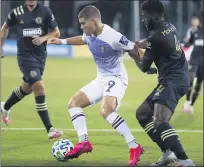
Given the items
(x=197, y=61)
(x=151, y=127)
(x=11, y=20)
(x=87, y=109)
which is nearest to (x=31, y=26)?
(x=11, y=20)

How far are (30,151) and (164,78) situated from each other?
2569 mm

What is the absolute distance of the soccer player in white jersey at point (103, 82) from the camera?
8805 millimetres

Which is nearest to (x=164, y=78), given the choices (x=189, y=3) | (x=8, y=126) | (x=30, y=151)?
(x=30, y=151)

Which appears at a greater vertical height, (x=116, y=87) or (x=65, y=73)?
(x=116, y=87)

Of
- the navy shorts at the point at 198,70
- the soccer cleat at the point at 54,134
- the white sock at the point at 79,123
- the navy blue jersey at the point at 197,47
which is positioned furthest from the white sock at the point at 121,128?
the navy blue jersey at the point at 197,47

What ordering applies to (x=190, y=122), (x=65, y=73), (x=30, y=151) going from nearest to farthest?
(x=30, y=151)
(x=190, y=122)
(x=65, y=73)

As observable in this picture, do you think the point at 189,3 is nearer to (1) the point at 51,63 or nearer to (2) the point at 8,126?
(1) the point at 51,63

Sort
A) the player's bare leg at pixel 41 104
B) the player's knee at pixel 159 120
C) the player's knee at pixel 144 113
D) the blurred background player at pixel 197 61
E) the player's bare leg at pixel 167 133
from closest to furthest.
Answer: the player's bare leg at pixel 167 133, the player's knee at pixel 159 120, the player's knee at pixel 144 113, the player's bare leg at pixel 41 104, the blurred background player at pixel 197 61

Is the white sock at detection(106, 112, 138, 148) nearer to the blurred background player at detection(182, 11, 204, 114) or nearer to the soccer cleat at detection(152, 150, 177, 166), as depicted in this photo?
the soccer cleat at detection(152, 150, 177, 166)

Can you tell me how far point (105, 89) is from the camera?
30.0 ft

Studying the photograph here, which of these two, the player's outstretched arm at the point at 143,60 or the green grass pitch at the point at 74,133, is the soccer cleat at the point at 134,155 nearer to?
the green grass pitch at the point at 74,133

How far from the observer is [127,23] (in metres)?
31.4

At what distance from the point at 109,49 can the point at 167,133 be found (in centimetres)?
163

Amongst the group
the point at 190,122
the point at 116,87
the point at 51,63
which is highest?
the point at 116,87
